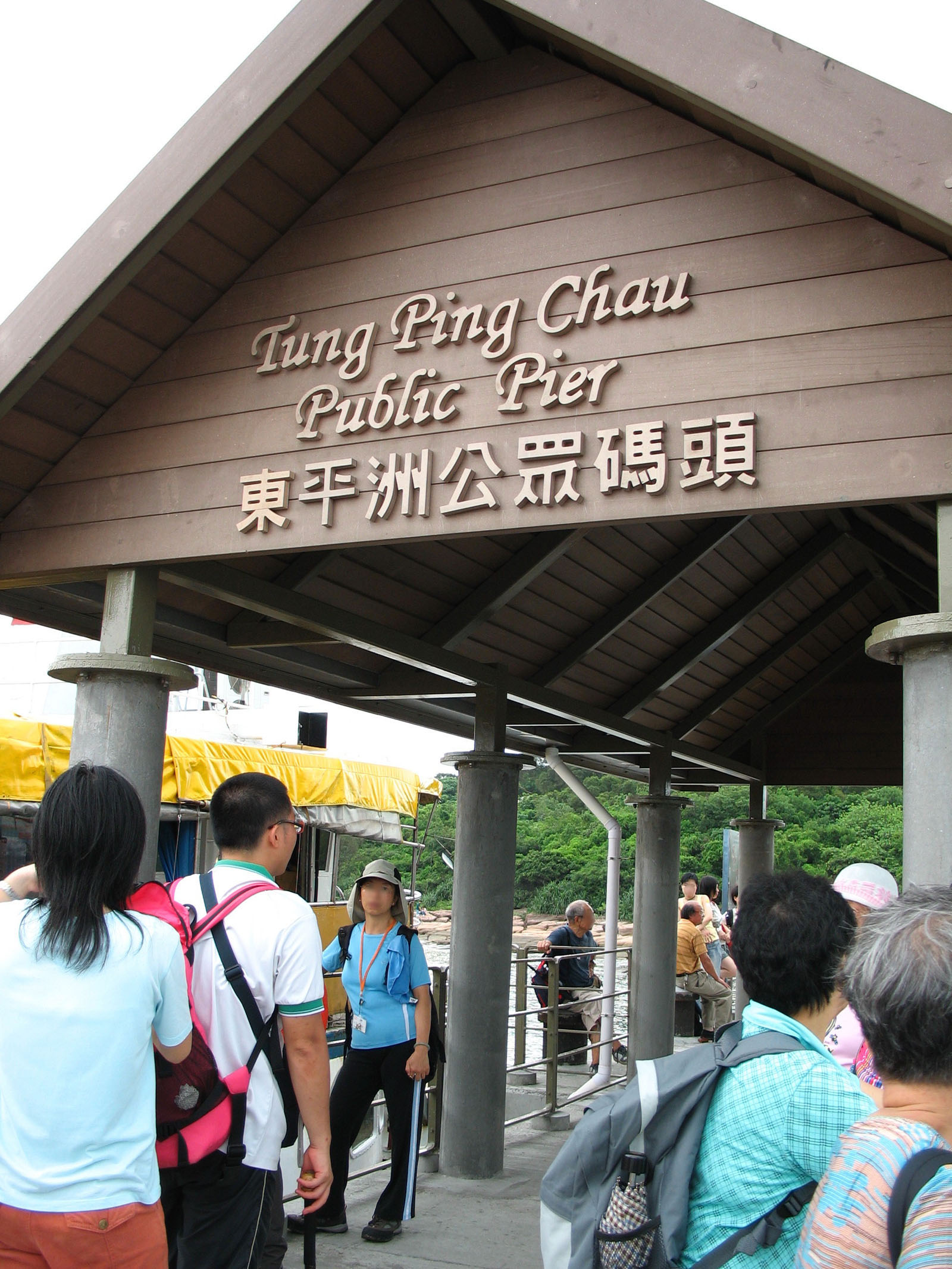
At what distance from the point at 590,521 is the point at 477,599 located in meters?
2.67

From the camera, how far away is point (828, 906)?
2.21 m

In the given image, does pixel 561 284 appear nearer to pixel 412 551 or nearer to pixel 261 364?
pixel 261 364

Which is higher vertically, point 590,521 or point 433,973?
point 590,521

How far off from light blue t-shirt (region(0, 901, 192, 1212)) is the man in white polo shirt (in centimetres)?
42

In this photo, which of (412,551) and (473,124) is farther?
(412,551)

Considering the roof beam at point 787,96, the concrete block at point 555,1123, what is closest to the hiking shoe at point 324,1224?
the concrete block at point 555,1123

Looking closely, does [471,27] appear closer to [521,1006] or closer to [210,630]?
[210,630]

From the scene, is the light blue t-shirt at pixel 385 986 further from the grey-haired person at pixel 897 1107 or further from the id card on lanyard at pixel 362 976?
the grey-haired person at pixel 897 1107

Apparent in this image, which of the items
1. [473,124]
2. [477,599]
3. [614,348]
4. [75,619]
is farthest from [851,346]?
[75,619]

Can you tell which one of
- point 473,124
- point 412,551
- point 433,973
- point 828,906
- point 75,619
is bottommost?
point 433,973

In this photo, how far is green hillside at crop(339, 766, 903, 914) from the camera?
35375mm

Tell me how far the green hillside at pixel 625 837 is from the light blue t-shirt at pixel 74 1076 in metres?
26.7

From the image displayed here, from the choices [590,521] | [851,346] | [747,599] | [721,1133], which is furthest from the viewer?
[747,599]

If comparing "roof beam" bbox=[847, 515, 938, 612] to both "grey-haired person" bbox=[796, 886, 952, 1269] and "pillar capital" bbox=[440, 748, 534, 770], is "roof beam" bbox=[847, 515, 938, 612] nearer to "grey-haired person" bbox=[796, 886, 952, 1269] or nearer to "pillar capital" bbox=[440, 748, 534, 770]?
"pillar capital" bbox=[440, 748, 534, 770]
